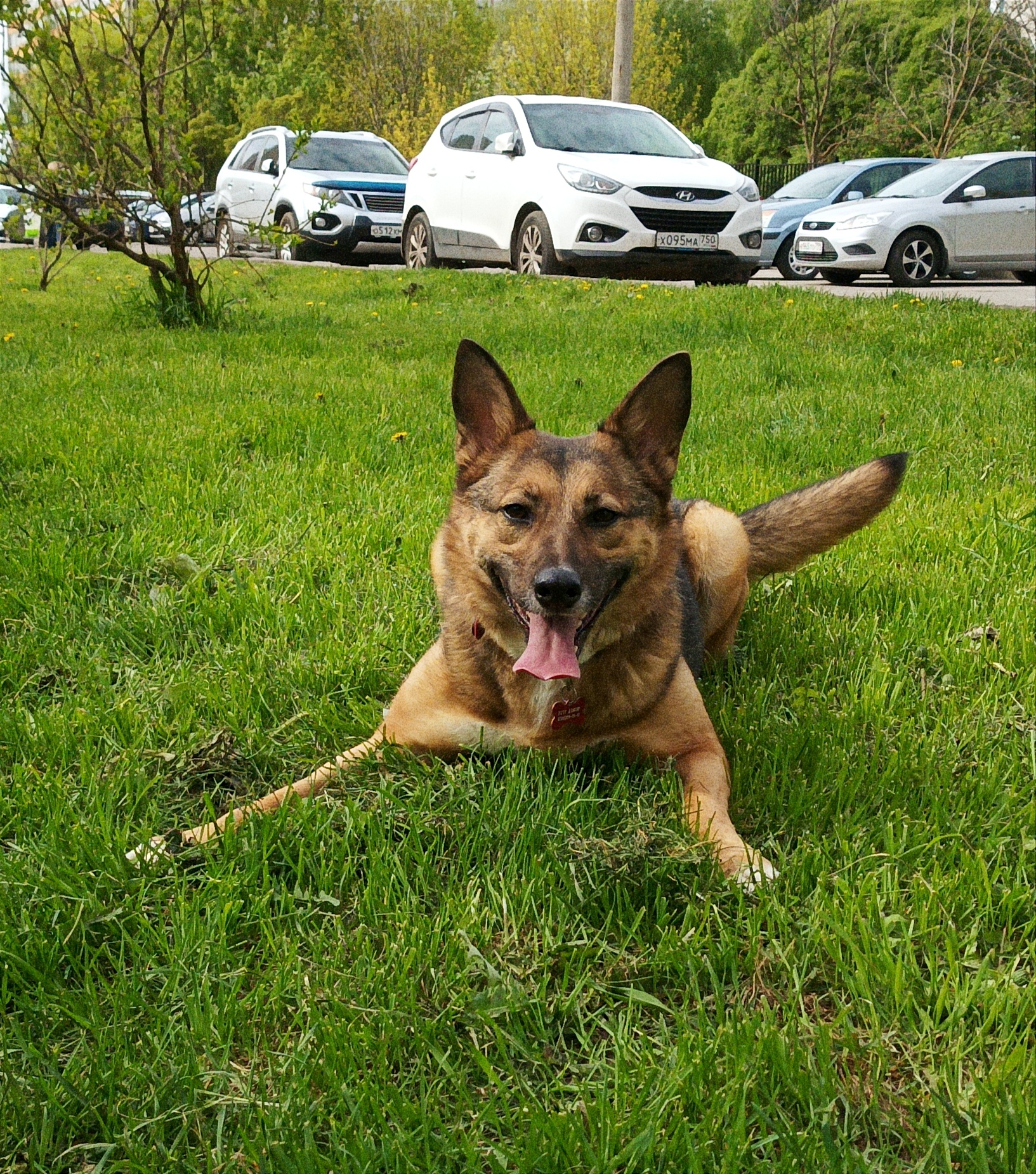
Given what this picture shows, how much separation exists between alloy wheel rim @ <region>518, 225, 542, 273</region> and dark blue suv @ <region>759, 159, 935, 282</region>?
266 inches

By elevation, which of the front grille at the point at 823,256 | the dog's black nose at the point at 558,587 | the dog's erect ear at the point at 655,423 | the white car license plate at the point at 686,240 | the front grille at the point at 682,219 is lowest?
the dog's black nose at the point at 558,587

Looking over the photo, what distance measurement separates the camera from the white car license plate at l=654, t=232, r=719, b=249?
435 inches

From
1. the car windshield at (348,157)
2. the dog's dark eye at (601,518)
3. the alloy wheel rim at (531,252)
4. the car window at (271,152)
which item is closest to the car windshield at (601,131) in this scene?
the alloy wheel rim at (531,252)

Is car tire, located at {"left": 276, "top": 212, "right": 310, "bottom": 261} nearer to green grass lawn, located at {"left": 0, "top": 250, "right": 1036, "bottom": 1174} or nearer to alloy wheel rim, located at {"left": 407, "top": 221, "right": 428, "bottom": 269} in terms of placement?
alloy wheel rim, located at {"left": 407, "top": 221, "right": 428, "bottom": 269}

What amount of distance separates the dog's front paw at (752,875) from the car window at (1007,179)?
15.1m

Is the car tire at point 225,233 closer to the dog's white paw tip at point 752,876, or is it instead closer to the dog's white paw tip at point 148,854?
the dog's white paw tip at point 148,854

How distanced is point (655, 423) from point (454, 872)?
1466mm

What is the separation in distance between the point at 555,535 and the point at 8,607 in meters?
2.07

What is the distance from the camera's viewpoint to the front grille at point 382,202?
1567cm

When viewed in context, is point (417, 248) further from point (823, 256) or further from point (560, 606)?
point (560, 606)

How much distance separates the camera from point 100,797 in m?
2.57

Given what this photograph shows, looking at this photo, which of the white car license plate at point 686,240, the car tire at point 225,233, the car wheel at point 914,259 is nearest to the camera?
the car tire at point 225,233

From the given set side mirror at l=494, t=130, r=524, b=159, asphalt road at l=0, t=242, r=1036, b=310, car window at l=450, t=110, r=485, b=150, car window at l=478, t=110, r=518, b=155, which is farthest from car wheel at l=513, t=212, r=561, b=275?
car window at l=450, t=110, r=485, b=150

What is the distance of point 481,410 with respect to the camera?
3129 mm
